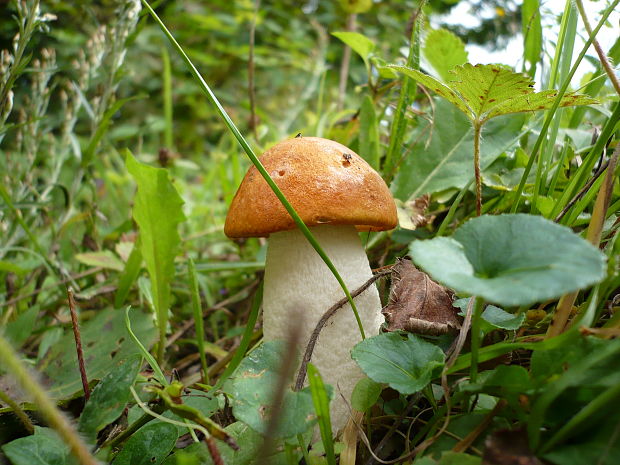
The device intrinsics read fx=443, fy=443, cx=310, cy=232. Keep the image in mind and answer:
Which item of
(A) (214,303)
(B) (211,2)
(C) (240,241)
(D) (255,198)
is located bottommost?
(A) (214,303)

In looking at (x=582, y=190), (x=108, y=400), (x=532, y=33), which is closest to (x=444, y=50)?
(x=532, y=33)

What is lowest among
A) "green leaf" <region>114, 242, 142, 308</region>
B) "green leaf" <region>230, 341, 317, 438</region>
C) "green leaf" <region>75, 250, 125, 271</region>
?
"green leaf" <region>75, 250, 125, 271</region>

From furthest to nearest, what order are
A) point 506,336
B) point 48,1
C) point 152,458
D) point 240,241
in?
point 48,1, point 240,241, point 506,336, point 152,458

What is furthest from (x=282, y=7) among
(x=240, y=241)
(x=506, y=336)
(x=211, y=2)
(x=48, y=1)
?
(x=506, y=336)

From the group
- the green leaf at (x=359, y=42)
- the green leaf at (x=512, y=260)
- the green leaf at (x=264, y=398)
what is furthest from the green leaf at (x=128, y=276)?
the green leaf at (x=512, y=260)

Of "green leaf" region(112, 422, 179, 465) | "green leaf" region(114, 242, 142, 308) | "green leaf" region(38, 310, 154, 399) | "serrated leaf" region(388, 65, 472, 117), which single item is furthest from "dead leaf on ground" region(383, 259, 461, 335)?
"green leaf" region(114, 242, 142, 308)

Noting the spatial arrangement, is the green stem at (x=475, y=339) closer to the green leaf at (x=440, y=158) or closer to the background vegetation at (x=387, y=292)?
the background vegetation at (x=387, y=292)

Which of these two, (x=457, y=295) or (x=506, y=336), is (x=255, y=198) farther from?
(x=506, y=336)

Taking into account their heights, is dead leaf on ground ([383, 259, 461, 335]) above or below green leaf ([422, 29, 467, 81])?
below

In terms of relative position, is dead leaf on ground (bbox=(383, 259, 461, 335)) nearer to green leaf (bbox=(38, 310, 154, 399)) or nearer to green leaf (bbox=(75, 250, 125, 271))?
green leaf (bbox=(38, 310, 154, 399))
